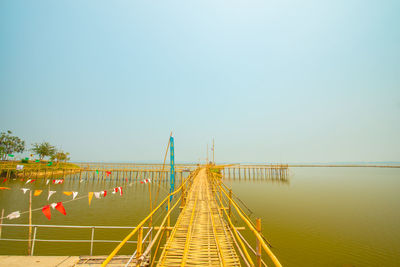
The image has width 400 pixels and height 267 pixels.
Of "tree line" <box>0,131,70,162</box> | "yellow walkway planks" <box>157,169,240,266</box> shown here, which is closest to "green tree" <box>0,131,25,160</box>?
"tree line" <box>0,131,70,162</box>

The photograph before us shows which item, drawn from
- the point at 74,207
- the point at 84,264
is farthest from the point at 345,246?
the point at 74,207

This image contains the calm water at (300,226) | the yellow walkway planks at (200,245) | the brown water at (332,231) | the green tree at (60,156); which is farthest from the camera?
the green tree at (60,156)

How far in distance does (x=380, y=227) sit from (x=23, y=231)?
26298mm

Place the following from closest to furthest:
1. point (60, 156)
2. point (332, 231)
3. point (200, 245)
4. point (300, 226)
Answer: point (200, 245) < point (332, 231) < point (300, 226) < point (60, 156)

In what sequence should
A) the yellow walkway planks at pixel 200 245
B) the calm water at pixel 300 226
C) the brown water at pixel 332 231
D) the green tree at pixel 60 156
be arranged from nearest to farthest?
the yellow walkway planks at pixel 200 245, the brown water at pixel 332 231, the calm water at pixel 300 226, the green tree at pixel 60 156

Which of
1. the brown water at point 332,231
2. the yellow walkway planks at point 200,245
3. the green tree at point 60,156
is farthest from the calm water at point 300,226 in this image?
the green tree at point 60,156

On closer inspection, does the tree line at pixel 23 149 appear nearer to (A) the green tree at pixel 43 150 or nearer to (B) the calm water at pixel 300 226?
(A) the green tree at pixel 43 150

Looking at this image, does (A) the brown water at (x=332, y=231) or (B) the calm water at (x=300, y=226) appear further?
(B) the calm water at (x=300, y=226)

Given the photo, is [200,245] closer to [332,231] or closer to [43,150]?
[332,231]

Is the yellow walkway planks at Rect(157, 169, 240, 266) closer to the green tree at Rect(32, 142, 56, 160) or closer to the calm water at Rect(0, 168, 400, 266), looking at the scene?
the calm water at Rect(0, 168, 400, 266)

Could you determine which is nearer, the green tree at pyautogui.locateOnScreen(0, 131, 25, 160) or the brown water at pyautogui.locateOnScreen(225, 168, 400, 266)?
the brown water at pyautogui.locateOnScreen(225, 168, 400, 266)

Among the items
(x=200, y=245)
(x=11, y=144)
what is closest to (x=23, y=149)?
(x=11, y=144)

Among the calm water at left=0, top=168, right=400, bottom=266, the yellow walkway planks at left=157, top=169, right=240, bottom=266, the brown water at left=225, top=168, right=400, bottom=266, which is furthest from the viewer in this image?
the calm water at left=0, top=168, right=400, bottom=266

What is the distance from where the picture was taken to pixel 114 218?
1299 cm
